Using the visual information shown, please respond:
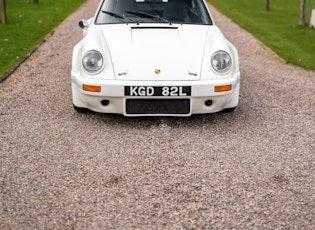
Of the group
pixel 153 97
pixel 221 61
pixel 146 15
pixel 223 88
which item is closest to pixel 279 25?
pixel 146 15

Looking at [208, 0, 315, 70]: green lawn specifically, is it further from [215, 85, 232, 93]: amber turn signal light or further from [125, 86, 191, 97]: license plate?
[125, 86, 191, 97]: license plate

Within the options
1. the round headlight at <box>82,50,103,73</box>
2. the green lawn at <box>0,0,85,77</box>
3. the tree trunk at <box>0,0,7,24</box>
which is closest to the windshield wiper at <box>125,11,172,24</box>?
the round headlight at <box>82,50,103,73</box>

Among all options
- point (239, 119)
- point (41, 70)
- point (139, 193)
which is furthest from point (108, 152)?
point (41, 70)

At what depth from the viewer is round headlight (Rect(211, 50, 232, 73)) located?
5.36 meters

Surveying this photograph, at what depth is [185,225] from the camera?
3381mm

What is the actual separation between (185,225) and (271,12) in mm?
14605

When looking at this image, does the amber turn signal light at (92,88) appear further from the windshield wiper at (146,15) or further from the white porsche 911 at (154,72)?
the windshield wiper at (146,15)

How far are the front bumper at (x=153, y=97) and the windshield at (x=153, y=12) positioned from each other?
3.69 ft

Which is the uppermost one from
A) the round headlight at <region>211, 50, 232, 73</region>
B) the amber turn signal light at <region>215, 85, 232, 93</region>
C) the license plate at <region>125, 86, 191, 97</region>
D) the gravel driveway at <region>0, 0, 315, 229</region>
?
the round headlight at <region>211, 50, 232, 73</region>

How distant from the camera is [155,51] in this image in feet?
17.8

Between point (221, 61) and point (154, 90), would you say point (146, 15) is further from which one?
point (154, 90)

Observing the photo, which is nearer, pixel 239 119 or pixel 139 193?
pixel 139 193

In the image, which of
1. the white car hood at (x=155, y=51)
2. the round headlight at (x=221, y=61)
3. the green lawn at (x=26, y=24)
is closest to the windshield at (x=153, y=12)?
the white car hood at (x=155, y=51)

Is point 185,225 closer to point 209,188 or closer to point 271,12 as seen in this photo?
point 209,188
